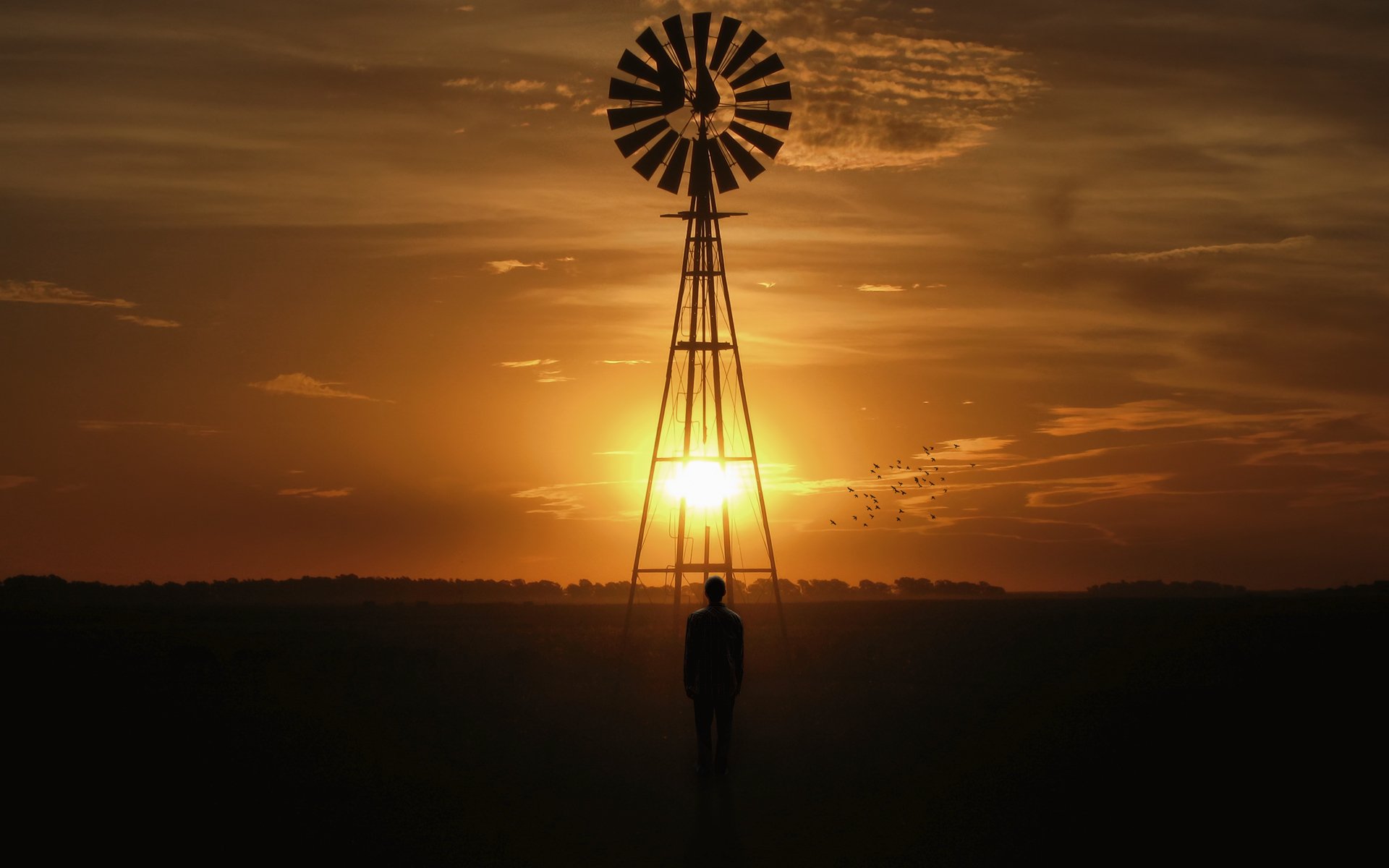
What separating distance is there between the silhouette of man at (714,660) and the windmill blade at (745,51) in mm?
18261

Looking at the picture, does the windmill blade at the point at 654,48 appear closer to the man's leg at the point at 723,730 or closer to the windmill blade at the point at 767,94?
the windmill blade at the point at 767,94

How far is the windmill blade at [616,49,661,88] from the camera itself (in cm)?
3219

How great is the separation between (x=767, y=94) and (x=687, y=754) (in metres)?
18.2

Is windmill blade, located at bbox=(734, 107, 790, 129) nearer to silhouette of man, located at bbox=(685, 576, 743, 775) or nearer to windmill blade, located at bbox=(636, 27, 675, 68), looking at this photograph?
windmill blade, located at bbox=(636, 27, 675, 68)

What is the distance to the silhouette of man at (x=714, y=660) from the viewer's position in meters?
17.2

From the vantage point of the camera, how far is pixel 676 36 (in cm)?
3200

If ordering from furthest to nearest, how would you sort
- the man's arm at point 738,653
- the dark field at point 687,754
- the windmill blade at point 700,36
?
1. the windmill blade at point 700,36
2. the man's arm at point 738,653
3. the dark field at point 687,754

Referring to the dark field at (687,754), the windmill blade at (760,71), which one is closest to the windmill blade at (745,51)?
the windmill blade at (760,71)

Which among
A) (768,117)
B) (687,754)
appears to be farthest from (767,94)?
(687,754)

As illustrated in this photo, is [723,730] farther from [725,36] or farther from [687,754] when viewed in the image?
[725,36]

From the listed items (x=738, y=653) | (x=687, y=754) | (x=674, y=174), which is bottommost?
(x=687, y=754)

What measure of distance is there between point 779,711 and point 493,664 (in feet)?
25.7

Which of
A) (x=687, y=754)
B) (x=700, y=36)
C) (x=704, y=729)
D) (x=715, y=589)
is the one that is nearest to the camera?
(x=715, y=589)

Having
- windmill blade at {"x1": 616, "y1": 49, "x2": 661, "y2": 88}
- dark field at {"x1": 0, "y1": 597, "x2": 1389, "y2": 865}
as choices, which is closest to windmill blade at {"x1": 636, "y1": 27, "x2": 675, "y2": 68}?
windmill blade at {"x1": 616, "y1": 49, "x2": 661, "y2": 88}
